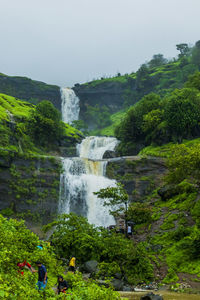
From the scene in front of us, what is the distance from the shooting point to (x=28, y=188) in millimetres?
44812

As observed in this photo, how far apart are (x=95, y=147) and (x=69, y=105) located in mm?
47902

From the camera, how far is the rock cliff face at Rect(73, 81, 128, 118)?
12044 centimetres

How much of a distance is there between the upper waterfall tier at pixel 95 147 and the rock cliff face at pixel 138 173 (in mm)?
20398

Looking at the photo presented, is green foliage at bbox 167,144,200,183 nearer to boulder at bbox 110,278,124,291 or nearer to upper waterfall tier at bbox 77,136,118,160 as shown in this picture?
boulder at bbox 110,278,124,291

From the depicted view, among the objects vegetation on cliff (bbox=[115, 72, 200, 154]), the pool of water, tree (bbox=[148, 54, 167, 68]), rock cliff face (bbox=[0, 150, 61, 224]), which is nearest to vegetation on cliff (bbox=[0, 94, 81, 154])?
vegetation on cliff (bbox=[115, 72, 200, 154])

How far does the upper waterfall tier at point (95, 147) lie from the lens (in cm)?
7006

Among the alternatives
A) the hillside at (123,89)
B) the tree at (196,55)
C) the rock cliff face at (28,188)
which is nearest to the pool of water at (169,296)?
the rock cliff face at (28,188)

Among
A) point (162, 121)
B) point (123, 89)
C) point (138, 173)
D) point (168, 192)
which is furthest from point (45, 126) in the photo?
point (123, 89)

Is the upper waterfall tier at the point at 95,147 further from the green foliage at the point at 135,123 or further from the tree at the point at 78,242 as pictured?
the tree at the point at 78,242

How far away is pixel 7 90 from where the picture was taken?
372 ft

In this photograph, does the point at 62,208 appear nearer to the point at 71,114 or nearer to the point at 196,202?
the point at 196,202

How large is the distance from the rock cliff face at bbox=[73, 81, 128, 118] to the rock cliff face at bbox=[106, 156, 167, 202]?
72.9 metres

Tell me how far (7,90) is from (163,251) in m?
101

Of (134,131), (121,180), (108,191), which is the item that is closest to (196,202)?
(108,191)
